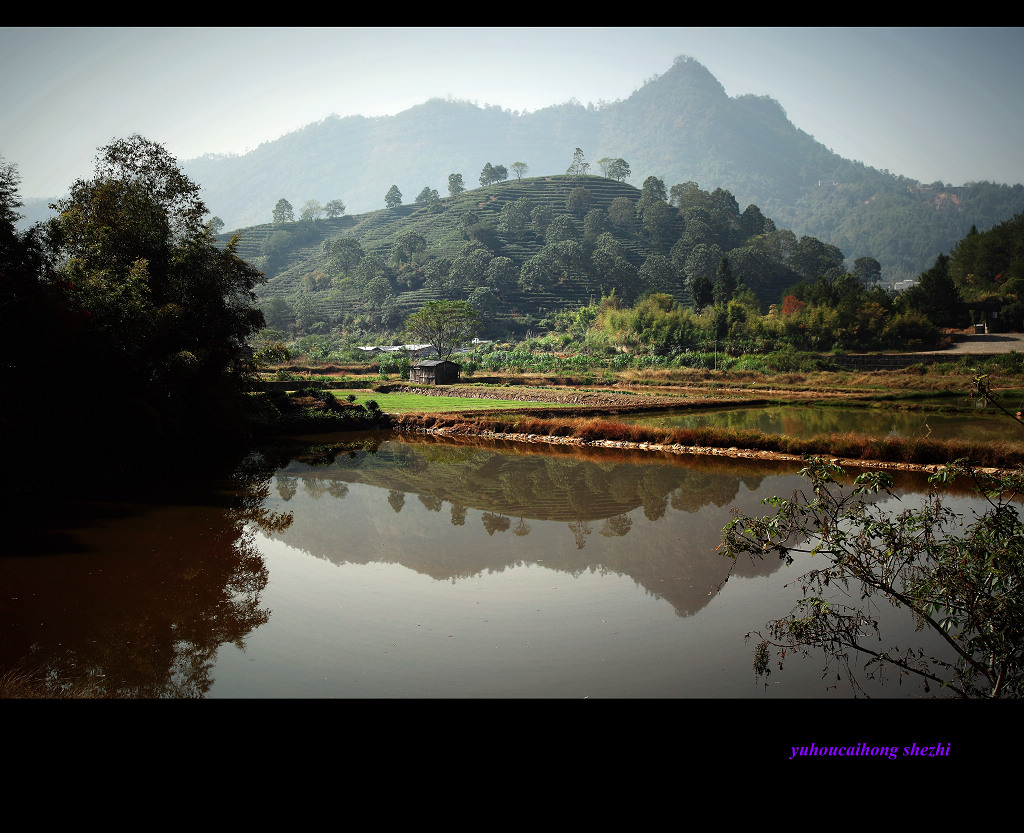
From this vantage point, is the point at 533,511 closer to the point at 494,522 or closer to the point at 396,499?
the point at 494,522

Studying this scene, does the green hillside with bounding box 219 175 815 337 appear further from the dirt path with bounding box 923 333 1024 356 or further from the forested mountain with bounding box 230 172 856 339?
the dirt path with bounding box 923 333 1024 356

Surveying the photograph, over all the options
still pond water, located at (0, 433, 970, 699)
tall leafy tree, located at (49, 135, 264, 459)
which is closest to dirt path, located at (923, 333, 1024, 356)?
still pond water, located at (0, 433, 970, 699)

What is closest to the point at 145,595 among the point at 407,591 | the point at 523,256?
the point at 407,591

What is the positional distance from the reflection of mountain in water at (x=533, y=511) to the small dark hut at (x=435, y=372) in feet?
58.4

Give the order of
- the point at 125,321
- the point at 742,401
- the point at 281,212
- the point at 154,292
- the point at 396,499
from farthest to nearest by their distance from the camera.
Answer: the point at 281,212
the point at 742,401
the point at 154,292
the point at 125,321
the point at 396,499

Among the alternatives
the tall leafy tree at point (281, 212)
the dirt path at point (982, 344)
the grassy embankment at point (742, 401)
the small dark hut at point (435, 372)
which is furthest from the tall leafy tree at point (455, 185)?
the grassy embankment at point (742, 401)

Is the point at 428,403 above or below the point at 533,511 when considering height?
above

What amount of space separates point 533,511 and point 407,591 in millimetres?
4226

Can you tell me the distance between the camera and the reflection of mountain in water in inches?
362

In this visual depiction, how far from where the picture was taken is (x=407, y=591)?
27.0ft

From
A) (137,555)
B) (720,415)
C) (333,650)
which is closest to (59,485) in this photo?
(137,555)
